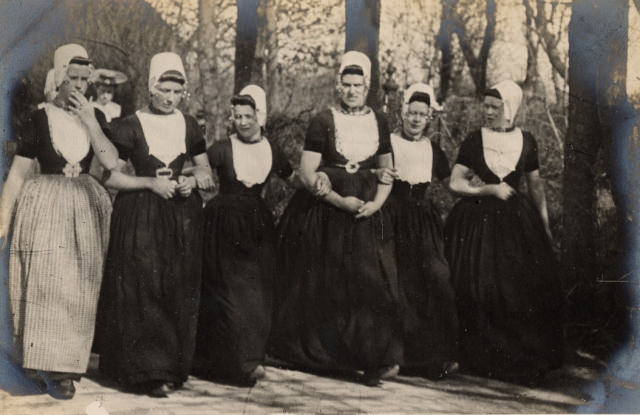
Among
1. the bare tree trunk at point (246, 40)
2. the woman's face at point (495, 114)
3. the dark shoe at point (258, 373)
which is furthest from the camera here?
the woman's face at point (495, 114)

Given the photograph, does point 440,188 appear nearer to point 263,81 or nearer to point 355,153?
point 355,153

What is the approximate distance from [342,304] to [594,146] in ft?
6.53

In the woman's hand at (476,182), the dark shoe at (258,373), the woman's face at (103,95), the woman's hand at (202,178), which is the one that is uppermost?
the woman's face at (103,95)

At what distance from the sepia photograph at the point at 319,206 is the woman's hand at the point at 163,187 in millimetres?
14

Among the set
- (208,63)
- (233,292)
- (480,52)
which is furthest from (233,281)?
(480,52)

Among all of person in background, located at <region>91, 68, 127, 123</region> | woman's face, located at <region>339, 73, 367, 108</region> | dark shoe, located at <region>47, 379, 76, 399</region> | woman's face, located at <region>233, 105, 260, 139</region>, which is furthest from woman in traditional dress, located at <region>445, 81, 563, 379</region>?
dark shoe, located at <region>47, 379, 76, 399</region>

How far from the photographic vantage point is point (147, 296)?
217 inches

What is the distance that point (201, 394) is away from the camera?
553 centimetres

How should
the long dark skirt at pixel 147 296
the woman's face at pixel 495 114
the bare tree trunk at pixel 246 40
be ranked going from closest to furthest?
1. the long dark skirt at pixel 147 296
2. the bare tree trunk at pixel 246 40
3. the woman's face at pixel 495 114

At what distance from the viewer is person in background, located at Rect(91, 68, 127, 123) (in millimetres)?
5676

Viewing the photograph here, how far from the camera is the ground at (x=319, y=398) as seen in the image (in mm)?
5496

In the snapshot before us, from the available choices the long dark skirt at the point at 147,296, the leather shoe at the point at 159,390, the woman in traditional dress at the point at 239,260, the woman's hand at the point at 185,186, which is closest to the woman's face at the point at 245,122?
the woman in traditional dress at the point at 239,260

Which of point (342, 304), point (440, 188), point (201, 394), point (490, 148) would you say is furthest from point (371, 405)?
point (490, 148)

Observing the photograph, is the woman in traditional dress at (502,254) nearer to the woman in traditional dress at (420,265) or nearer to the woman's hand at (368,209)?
the woman in traditional dress at (420,265)
